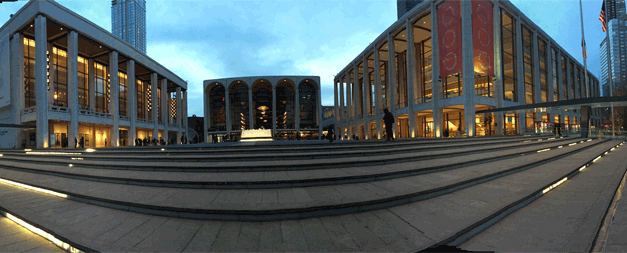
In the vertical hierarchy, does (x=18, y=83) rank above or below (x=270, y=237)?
above

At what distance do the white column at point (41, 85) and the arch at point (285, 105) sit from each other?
42.4m

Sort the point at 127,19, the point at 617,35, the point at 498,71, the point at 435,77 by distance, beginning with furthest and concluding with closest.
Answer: the point at 127,19 → the point at 617,35 → the point at 498,71 → the point at 435,77

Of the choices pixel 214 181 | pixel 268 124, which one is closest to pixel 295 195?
pixel 214 181

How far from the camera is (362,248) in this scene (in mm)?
2768

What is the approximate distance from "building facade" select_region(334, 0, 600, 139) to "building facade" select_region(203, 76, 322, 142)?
23.2m

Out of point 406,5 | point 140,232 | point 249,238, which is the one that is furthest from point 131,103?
point 406,5

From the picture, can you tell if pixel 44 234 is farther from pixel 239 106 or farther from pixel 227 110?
pixel 239 106

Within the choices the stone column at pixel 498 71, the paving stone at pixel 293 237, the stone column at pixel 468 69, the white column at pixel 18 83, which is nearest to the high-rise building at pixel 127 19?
the white column at pixel 18 83

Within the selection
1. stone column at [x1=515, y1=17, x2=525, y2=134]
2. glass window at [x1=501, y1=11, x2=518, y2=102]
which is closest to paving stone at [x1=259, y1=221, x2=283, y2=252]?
glass window at [x1=501, y1=11, x2=518, y2=102]

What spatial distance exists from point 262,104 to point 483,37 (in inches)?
1931

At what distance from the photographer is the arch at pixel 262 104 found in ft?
204

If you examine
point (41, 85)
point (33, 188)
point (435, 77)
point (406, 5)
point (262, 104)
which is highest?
point (406, 5)

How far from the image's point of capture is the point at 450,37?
2597cm

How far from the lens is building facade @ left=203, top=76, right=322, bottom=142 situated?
59812 mm
